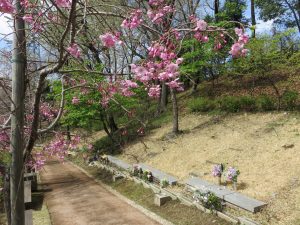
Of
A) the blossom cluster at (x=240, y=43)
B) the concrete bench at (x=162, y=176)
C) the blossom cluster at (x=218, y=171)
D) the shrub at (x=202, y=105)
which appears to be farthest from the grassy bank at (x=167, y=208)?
the shrub at (x=202, y=105)

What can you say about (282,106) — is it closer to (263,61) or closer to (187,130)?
(263,61)

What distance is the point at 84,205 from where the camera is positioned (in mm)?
11969

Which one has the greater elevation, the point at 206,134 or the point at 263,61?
the point at 263,61

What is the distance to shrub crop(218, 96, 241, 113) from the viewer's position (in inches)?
685

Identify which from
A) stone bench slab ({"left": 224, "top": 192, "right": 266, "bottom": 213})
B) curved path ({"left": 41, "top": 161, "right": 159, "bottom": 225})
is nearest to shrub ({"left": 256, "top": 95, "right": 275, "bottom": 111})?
stone bench slab ({"left": 224, "top": 192, "right": 266, "bottom": 213})

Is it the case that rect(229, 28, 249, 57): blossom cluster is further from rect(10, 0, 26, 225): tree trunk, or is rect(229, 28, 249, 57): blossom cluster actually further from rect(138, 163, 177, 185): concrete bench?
rect(138, 163, 177, 185): concrete bench

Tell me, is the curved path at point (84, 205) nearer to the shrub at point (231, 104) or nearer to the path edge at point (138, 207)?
the path edge at point (138, 207)

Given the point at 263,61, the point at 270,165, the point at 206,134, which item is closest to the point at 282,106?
the point at 263,61

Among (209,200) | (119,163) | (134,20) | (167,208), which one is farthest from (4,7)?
(119,163)

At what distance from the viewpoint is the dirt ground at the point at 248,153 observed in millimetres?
9219

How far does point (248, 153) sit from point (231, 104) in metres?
5.34

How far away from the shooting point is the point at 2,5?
338cm

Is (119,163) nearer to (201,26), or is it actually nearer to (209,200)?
(209,200)

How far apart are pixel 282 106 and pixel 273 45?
8.69 ft
